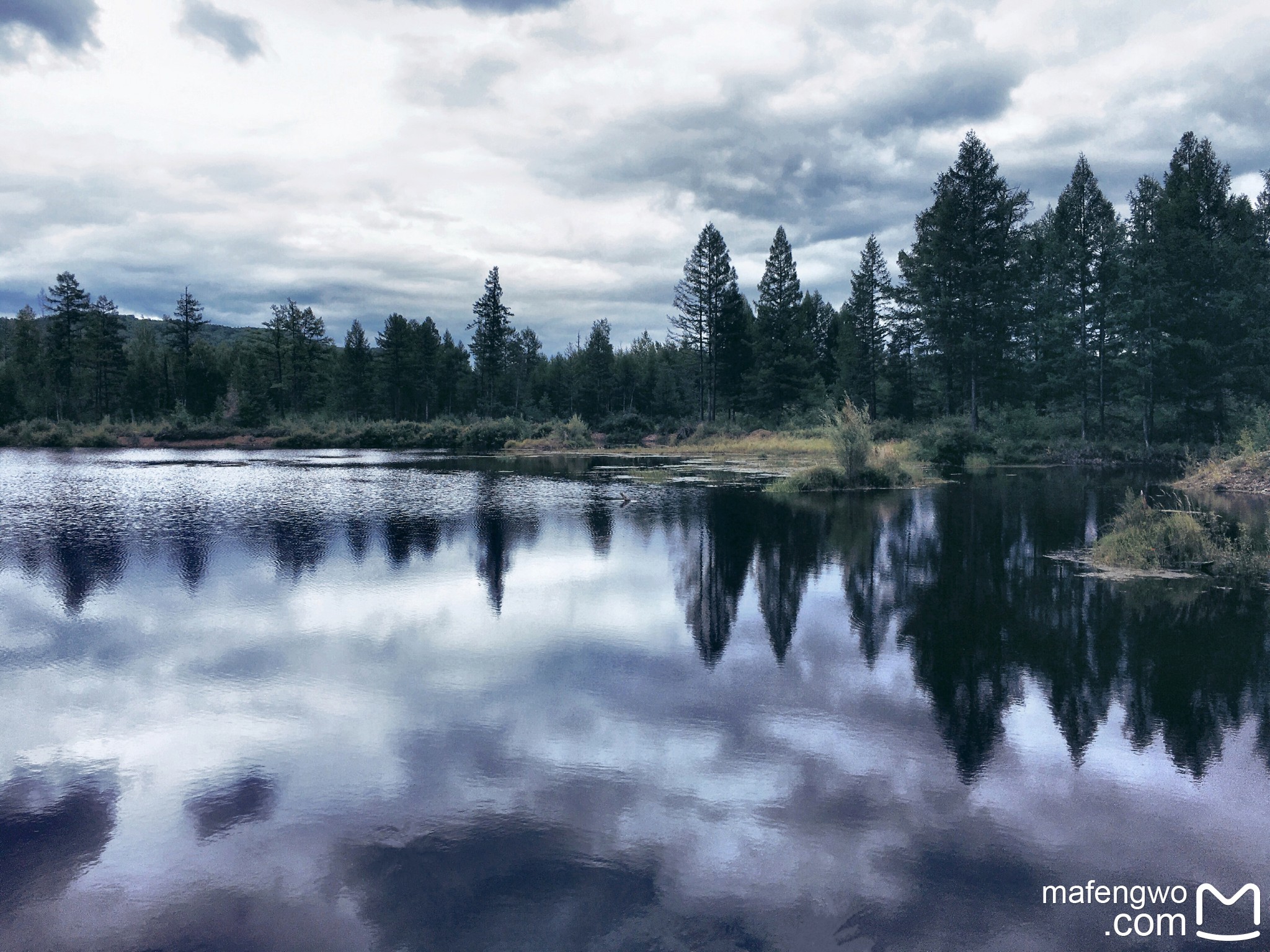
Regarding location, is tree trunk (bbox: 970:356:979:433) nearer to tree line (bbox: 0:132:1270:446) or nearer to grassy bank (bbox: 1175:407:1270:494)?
tree line (bbox: 0:132:1270:446)

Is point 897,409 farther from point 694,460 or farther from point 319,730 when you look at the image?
point 319,730

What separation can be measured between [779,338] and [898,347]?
9.36m

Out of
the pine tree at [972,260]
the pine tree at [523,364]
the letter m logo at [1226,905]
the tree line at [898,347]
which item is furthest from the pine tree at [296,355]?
the letter m logo at [1226,905]

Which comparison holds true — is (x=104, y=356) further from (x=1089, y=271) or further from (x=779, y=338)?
(x=1089, y=271)

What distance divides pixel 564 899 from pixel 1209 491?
Answer: 27.5 metres

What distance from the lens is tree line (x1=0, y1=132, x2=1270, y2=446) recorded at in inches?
1569

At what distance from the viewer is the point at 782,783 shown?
5.11 meters

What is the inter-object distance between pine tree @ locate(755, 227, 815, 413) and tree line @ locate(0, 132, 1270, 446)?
18 cm

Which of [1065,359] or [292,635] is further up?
[1065,359]

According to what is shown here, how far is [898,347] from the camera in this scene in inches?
2418

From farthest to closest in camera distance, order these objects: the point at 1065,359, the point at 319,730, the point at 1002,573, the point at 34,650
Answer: the point at 1065,359 < the point at 1002,573 < the point at 34,650 < the point at 319,730

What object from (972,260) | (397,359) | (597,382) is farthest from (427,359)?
(972,260)

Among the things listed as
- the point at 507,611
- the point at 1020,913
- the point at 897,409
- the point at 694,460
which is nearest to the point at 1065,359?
the point at 897,409

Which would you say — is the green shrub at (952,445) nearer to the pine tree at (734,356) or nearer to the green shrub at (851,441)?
the green shrub at (851,441)
